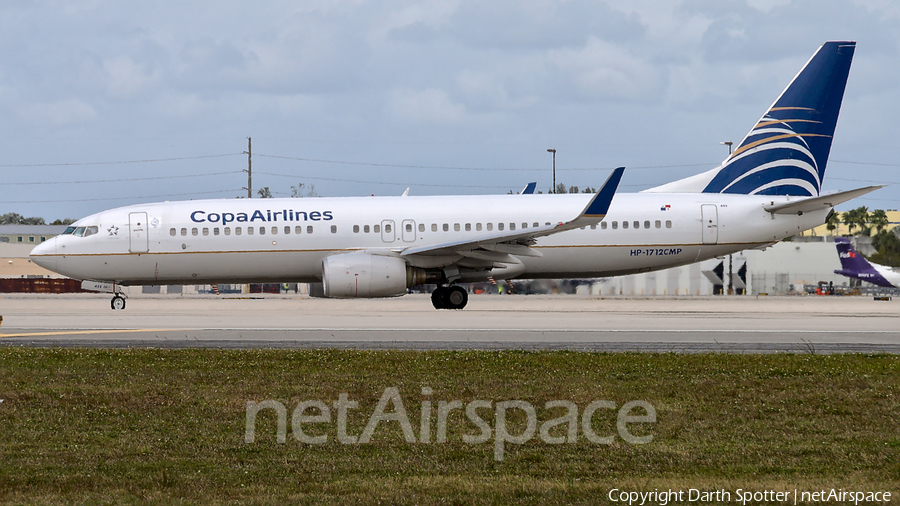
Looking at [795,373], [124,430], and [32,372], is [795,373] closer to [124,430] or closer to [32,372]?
[124,430]

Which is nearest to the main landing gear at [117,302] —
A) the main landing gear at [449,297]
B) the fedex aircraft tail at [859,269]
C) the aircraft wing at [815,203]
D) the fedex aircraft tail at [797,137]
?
the main landing gear at [449,297]

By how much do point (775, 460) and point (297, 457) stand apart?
4302 millimetres

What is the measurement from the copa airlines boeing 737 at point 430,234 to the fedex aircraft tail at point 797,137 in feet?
0.25

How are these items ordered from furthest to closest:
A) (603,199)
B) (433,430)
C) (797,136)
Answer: (797,136) < (603,199) < (433,430)

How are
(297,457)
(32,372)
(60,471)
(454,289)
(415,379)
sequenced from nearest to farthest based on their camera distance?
(60,471) → (297,457) → (415,379) → (32,372) → (454,289)

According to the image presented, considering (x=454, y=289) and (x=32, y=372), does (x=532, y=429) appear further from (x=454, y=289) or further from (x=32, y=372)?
(x=454, y=289)

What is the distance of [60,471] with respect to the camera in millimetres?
7348

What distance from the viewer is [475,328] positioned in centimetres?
2047

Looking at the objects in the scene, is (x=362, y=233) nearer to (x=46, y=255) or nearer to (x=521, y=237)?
(x=521, y=237)

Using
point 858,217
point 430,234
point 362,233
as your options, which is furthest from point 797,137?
point 858,217

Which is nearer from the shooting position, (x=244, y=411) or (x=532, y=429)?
(x=532, y=429)

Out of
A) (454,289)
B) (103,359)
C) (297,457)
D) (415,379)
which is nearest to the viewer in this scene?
(297,457)

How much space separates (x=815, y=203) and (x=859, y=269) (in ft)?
79.1

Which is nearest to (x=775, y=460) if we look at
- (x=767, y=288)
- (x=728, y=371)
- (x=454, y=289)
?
(x=728, y=371)
